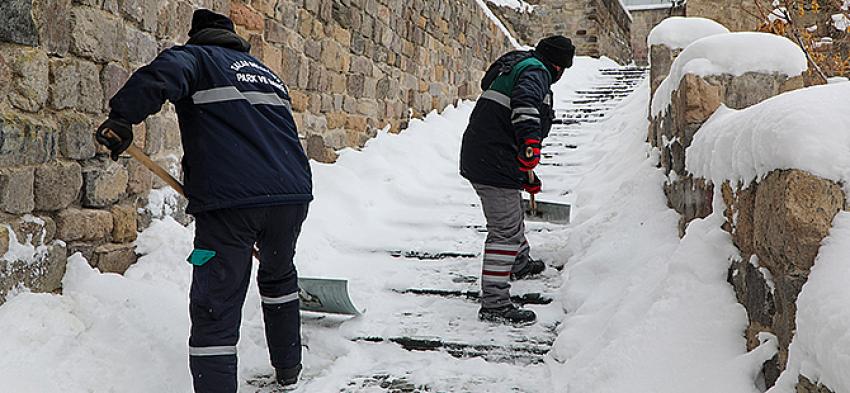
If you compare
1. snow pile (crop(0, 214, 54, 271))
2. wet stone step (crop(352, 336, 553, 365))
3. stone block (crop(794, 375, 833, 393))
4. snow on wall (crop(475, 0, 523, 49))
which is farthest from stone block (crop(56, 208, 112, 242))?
snow on wall (crop(475, 0, 523, 49))

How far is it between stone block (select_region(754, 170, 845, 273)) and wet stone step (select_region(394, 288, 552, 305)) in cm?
190

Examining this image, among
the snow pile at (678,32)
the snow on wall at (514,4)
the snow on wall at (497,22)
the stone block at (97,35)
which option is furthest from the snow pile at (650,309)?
the snow on wall at (514,4)

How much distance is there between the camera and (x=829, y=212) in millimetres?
1718

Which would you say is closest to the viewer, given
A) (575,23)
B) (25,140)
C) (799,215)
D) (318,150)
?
(799,215)

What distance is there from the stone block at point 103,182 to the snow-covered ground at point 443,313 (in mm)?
269

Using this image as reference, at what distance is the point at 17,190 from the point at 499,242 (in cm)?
209

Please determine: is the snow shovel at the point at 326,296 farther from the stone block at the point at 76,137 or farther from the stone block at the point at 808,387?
the stone block at the point at 808,387

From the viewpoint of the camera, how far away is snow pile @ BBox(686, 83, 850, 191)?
175 cm

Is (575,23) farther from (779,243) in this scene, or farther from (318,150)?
(779,243)

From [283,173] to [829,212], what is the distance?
1.73 meters

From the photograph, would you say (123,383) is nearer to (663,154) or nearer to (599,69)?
(663,154)

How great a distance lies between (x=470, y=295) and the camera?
149 inches

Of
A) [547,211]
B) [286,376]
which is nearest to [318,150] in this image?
[547,211]

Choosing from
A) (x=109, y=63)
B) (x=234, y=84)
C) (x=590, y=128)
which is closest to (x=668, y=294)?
(x=234, y=84)
